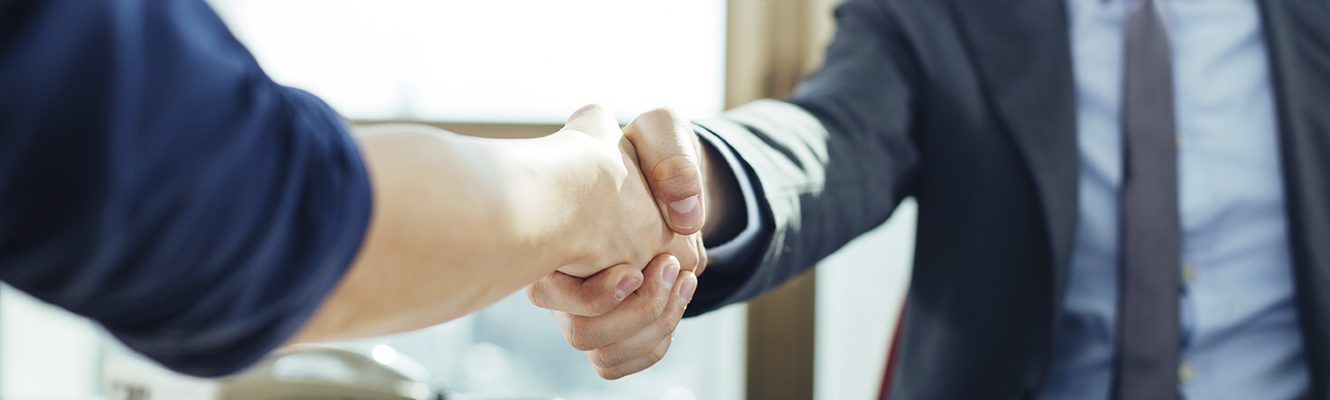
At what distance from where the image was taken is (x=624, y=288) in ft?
1.61

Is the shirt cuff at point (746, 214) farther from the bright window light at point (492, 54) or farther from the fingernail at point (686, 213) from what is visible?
the bright window light at point (492, 54)

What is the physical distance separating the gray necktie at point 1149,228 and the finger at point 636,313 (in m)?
0.57

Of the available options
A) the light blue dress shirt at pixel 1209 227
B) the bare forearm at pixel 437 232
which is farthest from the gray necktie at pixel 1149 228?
the bare forearm at pixel 437 232

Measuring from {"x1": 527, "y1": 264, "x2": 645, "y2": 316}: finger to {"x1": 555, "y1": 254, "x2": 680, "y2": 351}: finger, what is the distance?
0.01 meters

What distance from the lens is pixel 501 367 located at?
158cm

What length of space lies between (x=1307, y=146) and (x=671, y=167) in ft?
2.49

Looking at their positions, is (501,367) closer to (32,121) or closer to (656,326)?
(656,326)

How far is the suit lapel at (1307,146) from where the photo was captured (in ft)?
2.38

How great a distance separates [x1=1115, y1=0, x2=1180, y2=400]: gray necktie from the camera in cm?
74

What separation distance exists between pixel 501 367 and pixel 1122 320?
4.06 feet

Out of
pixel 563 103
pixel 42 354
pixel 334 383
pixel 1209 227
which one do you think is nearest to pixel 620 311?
pixel 334 383

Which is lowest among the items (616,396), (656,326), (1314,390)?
(616,396)

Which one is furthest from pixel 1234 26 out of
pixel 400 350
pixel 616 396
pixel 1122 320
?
pixel 400 350

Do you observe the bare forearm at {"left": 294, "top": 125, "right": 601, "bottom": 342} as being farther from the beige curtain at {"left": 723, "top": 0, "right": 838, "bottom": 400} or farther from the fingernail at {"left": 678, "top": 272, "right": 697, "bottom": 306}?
the beige curtain at {"left": 723, "top": 0, "right": 838, "bottom": 400}
